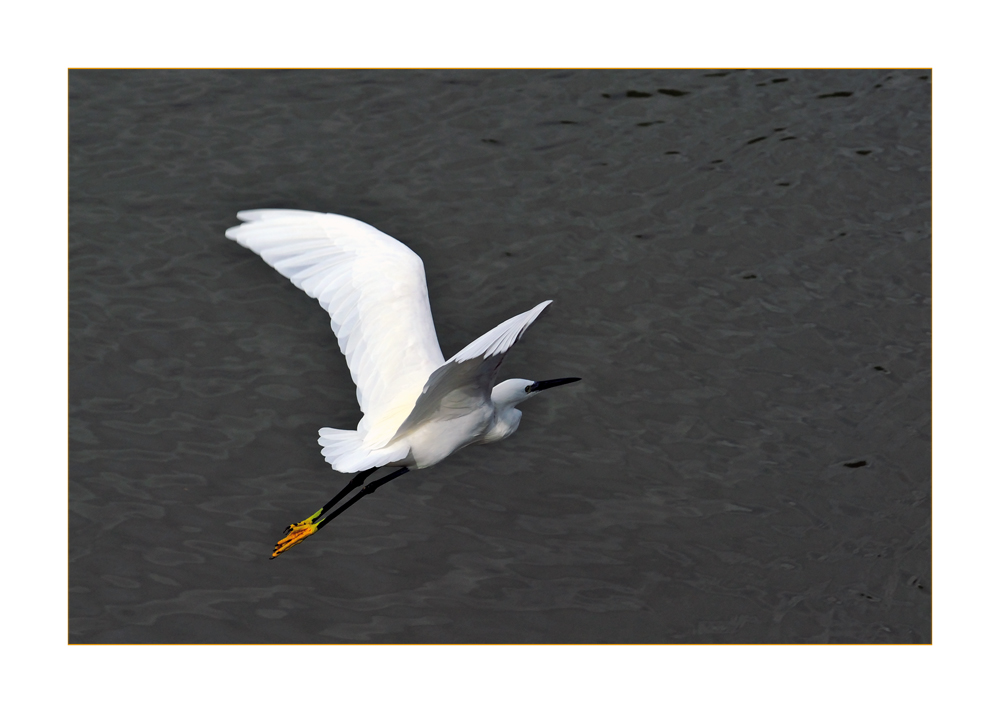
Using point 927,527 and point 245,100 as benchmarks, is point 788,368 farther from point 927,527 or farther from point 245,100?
point 245,100

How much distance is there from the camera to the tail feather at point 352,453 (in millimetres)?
5747

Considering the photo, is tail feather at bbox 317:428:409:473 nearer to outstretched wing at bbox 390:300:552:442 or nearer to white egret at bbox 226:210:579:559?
white egret at bbox 226:210:579:559

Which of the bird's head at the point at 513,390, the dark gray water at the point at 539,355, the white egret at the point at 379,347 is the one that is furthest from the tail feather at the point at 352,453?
the dark gray water at the point at 539,355

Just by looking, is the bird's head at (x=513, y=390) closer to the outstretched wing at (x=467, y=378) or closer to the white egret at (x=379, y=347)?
the white egret at (x=379, y=347)

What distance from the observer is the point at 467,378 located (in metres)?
5.67

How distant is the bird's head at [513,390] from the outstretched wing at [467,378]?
1.11 feet

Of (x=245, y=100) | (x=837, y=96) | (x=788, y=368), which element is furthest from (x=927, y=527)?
(x=245, y=100)

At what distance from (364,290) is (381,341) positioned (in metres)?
0.34

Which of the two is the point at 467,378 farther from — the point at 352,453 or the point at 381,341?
the point at 381,341

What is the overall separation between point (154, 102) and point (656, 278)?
5.17 m

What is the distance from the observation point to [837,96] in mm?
10820

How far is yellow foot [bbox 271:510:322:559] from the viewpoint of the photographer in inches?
266

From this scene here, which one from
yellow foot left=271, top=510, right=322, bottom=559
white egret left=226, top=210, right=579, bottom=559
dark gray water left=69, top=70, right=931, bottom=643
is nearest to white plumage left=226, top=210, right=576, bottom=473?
white egret left=226, top=210, right=579, bottom=559

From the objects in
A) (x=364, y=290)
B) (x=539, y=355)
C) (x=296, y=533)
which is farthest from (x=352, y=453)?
(x=539, y=355)
